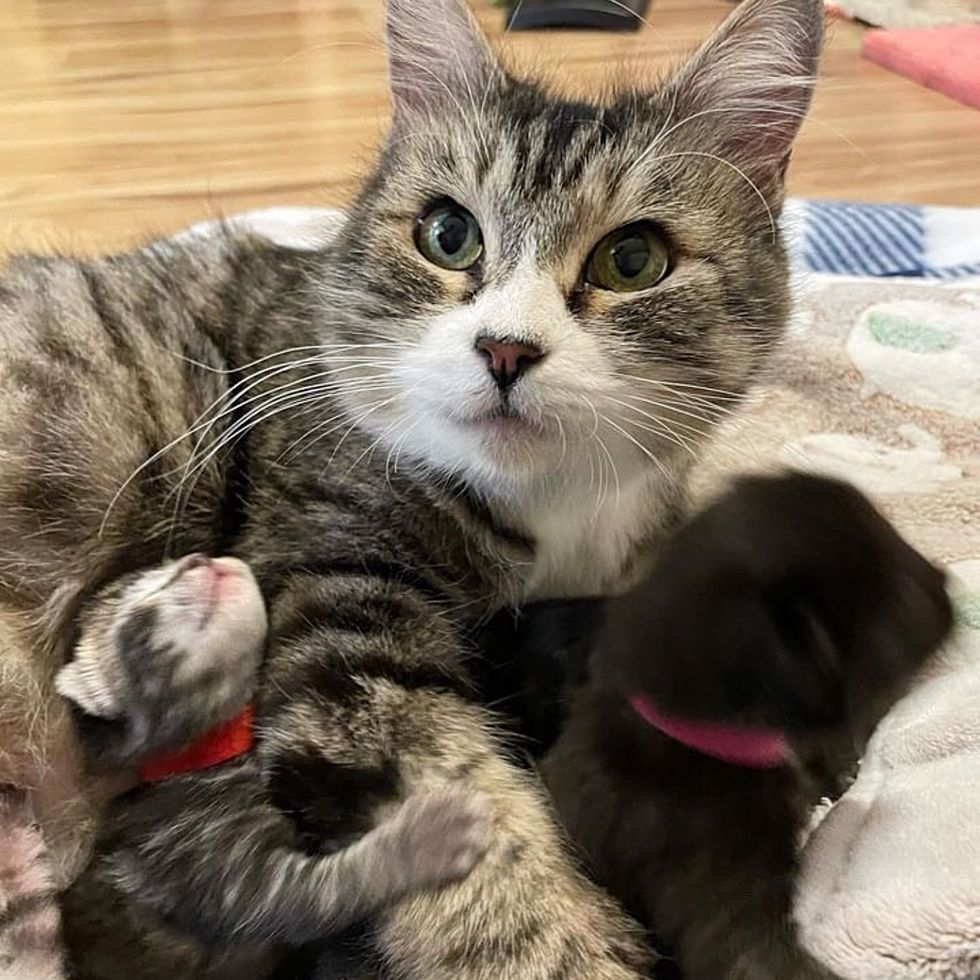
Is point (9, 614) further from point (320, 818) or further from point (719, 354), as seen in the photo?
point (719, 354)

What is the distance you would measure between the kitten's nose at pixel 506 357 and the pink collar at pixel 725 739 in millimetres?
266

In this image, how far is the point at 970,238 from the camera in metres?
1.95

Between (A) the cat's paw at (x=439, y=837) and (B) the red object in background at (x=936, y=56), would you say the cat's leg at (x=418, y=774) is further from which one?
(B) the red object in background at (x=936, y=56)

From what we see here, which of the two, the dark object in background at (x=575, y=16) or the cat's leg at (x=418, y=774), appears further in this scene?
the dark object in background at (x=575, y=16)

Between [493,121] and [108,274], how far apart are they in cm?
47

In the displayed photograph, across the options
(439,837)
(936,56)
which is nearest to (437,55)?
(439,837)

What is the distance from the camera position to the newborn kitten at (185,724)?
897mm

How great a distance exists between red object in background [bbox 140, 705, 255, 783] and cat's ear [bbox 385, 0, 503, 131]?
621mm

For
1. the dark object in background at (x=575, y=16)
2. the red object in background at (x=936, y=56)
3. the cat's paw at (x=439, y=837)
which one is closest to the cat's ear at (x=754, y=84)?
the cat's paw at (x=439, y=837)

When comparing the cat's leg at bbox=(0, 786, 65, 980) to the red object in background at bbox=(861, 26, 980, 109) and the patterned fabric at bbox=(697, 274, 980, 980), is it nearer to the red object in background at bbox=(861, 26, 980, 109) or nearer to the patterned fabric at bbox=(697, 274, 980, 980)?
the patterned fabric at bbox=(697, 274, 980, 980)

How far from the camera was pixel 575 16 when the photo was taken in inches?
115

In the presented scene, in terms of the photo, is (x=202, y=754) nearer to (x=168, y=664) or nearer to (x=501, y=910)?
(x=168, y=664)

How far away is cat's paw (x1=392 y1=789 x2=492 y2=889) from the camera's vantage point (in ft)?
2.94

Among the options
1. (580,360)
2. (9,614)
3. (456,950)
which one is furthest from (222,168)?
(456,950)
